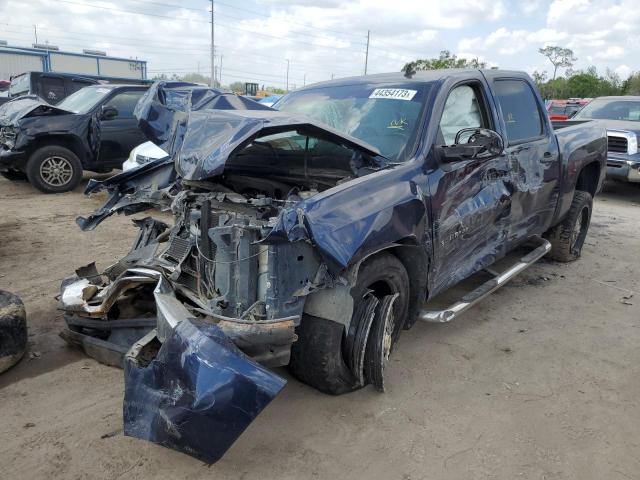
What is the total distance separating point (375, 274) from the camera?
10.1 feet

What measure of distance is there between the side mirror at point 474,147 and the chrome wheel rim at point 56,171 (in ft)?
24.7

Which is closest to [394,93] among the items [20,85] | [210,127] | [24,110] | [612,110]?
[210,127]

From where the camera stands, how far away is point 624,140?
9.63 meters

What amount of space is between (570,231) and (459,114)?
2603 mm

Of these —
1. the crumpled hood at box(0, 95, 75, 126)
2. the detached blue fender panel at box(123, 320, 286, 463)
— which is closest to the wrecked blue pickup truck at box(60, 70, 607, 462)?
the detached blue fender panel at box(123, 320, 286, 463)

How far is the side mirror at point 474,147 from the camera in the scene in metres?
3.42

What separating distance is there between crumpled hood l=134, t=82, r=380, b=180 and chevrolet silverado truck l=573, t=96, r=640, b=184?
23.6 feet

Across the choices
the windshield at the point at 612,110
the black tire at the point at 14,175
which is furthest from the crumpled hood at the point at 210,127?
the windshield at the point at 612,110

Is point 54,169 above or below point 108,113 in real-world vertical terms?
below

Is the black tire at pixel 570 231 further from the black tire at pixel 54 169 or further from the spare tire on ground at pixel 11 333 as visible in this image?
the black tire at pixel 54 169

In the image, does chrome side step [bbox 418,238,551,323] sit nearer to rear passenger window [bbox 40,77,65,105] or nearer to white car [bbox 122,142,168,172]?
white car [bbox 122,142,168,172]

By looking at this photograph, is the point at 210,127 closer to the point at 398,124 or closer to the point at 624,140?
the point at 398,124

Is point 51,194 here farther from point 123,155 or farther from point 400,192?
point 400,192

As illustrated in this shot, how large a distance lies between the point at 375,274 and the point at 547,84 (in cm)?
4236
